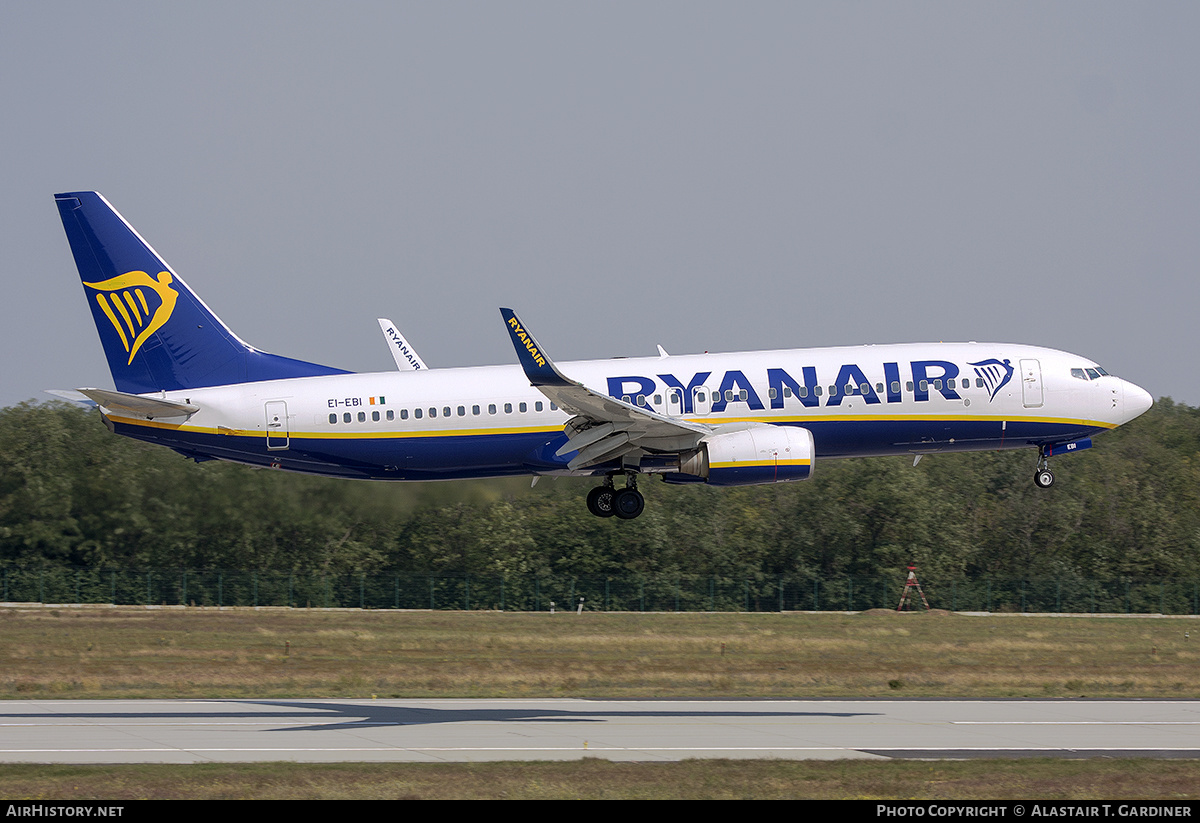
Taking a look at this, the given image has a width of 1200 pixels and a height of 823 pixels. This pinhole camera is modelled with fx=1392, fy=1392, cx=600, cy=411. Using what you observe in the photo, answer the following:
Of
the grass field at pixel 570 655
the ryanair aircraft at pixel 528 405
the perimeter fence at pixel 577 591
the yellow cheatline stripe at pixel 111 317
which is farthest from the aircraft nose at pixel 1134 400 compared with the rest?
the perimeter fence at pixel 577 591

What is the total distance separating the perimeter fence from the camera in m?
71.4

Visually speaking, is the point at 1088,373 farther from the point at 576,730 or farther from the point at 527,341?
the point at 576,730

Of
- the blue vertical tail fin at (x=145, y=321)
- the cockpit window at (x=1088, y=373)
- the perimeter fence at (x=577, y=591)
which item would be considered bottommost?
the perimeter fence at (x=577, y=591)

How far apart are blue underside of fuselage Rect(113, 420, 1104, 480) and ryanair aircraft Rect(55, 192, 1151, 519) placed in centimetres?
6

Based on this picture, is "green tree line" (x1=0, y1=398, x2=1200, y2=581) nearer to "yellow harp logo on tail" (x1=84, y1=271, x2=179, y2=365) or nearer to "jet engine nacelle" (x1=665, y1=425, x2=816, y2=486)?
"yellow harp logo on tail" (x1=84, y1=271, x2=179, y2=365)

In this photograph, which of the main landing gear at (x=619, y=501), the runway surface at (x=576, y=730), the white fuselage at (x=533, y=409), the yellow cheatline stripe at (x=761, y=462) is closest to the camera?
the runway surface at (x=576, y=730)

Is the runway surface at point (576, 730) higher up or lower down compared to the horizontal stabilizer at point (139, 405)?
lower down

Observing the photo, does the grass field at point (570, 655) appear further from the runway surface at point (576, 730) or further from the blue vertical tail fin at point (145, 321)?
the blue vertical tail fin at point (145, 321)

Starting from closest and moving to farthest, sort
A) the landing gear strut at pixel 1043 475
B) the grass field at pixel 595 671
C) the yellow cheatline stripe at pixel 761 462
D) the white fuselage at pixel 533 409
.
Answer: the grass field at pixel 595 671, the yellow cheatline stripe at pixel 761 462, the white fuselage at pixel 533 409, the landing gear strut at pixel 1043 475

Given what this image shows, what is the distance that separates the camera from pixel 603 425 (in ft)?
130

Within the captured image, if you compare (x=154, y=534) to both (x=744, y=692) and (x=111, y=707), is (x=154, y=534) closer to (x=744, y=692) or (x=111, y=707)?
(x=111, y=707)

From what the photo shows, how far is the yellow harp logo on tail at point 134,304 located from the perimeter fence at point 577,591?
30.5m

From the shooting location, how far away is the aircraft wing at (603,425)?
37.2 metres

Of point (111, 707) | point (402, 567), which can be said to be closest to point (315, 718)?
point (111, 707)
